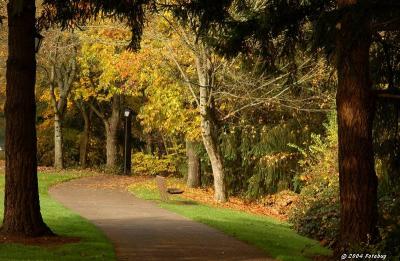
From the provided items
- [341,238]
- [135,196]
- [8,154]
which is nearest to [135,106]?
[135,196]

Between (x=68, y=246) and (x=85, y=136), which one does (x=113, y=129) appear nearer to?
(x=85, y=136)

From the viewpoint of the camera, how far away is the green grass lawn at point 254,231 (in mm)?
11438

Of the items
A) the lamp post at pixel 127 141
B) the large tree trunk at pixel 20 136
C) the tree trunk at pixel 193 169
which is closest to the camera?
the large tree trunk at pixel 20 136

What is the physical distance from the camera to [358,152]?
952cm

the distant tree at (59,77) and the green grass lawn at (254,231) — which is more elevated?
the distant tree at (59,77)

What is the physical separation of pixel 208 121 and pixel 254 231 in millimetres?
7695

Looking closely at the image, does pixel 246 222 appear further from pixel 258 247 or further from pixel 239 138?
pixel 239 138

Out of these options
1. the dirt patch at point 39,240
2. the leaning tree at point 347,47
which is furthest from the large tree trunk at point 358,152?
the dirt patch at point 39,240

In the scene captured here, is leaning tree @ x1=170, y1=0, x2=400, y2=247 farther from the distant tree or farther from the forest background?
the distant tree

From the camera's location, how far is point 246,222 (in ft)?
53.6

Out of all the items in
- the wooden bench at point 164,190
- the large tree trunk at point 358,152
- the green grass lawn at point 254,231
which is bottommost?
the green grass lawn at point 254,231

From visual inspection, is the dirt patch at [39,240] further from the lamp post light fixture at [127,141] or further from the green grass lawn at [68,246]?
the lamp post light fixture at [127,141]

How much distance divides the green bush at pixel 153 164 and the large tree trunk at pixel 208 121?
1561cm

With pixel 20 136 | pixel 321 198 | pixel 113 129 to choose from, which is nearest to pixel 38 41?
pixel 20 136
